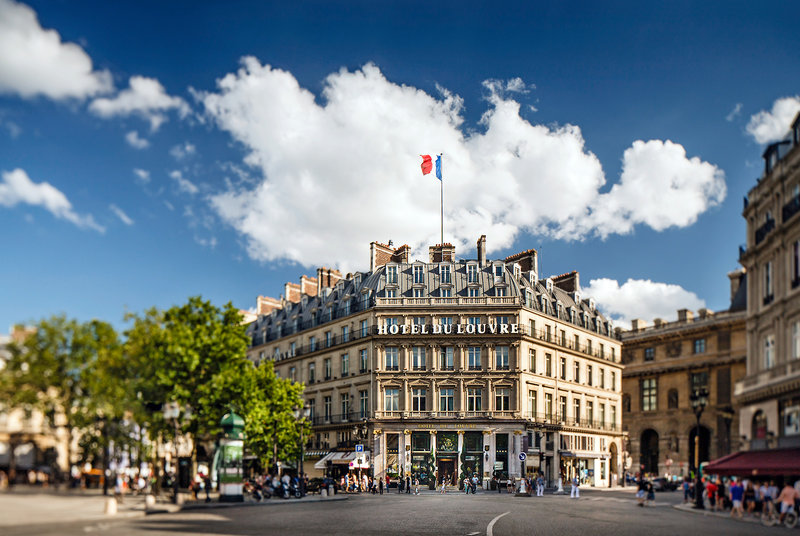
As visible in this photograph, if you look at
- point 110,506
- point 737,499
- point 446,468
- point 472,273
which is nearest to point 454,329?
point 472,273

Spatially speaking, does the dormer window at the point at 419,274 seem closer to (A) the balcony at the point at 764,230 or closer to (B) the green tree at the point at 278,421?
(B) the green tree at the point at 278,421

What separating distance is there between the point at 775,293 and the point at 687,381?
179 inches

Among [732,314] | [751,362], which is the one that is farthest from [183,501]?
[732,314]

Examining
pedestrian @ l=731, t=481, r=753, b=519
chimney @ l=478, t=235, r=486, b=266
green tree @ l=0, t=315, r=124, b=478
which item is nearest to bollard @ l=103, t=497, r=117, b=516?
green tree @ l=0, t=315, r=124, b=478

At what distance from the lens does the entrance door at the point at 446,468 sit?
76.2 m

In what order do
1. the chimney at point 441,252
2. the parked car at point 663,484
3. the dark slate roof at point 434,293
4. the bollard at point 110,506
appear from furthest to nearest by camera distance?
the chimney at point 441,252
the dark slate roof at point 434,293
the parked car at point 663,484
the bollard at point 110,506

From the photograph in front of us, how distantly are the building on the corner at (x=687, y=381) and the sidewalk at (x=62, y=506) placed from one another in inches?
487

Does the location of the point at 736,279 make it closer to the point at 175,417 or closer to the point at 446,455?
the point at 175,417

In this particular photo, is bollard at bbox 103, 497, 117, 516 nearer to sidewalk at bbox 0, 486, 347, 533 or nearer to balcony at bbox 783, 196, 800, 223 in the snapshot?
sidewalk at bbox 0, 486, 347, 533

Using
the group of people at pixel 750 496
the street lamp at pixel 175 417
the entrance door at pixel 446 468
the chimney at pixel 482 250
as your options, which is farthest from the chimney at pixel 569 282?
the street lamp at pixel 175 417

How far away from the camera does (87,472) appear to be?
24.5ft

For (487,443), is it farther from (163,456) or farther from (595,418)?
(163,456)

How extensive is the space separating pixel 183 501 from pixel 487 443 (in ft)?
231

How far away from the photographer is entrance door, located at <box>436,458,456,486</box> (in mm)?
76238
